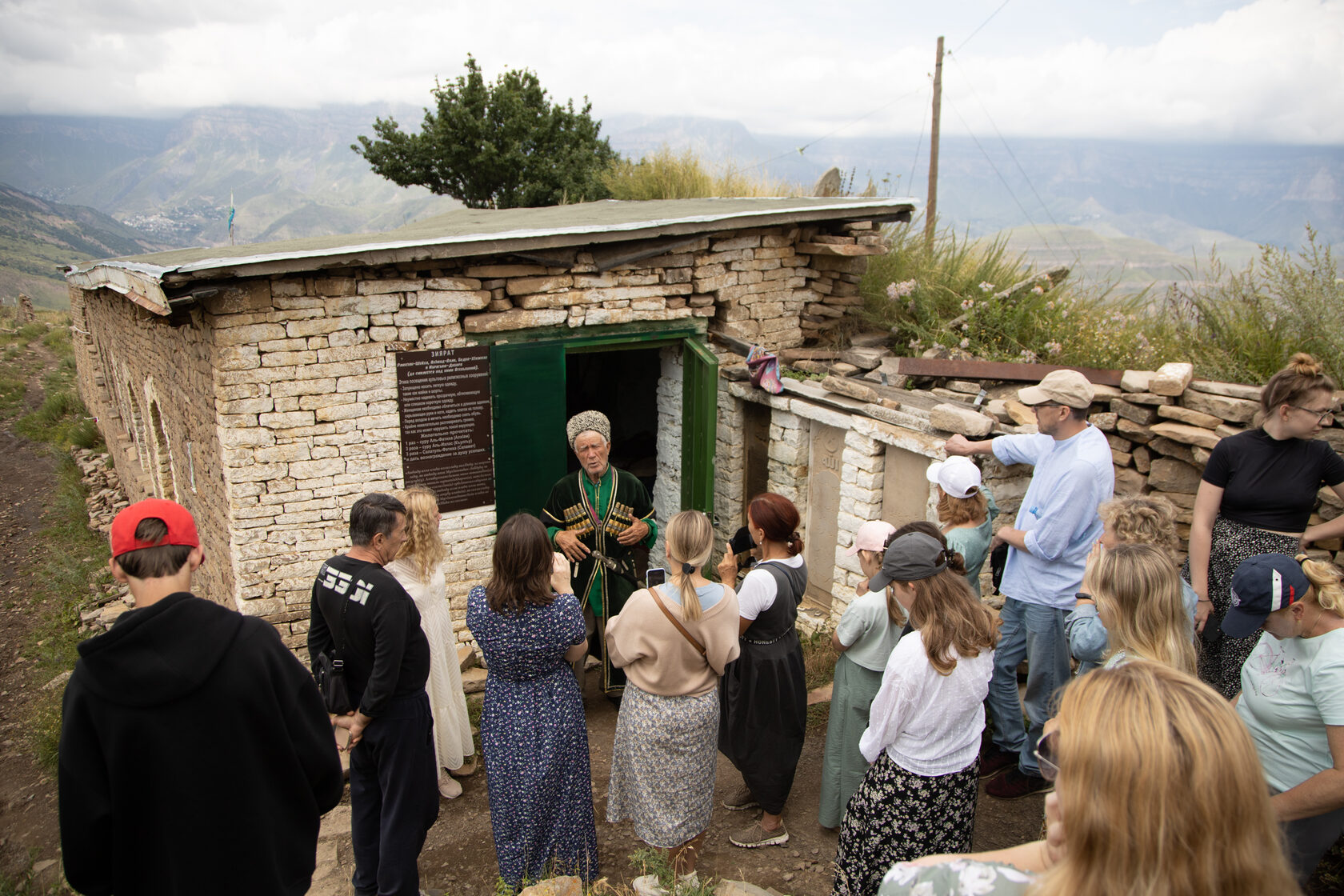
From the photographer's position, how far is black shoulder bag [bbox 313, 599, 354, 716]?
121 inches

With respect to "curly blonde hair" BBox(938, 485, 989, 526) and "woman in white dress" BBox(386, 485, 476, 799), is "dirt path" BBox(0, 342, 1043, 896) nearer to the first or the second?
"woman in white dress" BBox(386, 485, 476, 799)

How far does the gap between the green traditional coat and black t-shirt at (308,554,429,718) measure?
1.70 m

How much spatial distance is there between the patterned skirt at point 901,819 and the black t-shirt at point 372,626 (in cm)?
186

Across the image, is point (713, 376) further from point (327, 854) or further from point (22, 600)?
point (22, 600)

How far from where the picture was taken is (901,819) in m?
2.76

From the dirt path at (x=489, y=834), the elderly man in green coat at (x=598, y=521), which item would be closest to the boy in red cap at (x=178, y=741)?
the dirt path at (x=489, y=834)

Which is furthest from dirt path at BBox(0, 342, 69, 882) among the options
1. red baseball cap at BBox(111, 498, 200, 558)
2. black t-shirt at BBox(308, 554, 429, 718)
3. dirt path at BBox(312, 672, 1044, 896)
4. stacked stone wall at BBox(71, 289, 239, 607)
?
red baseball cap at BBox(111, 498, 200, 558)

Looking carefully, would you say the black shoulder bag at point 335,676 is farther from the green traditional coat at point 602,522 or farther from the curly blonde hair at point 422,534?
the green traditional coat at point 602,522

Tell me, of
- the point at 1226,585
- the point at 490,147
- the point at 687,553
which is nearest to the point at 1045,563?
the point at 1226,585

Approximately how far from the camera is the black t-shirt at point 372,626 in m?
2.99

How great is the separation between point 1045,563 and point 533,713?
2.58 m

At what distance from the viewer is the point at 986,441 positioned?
459 centimetres

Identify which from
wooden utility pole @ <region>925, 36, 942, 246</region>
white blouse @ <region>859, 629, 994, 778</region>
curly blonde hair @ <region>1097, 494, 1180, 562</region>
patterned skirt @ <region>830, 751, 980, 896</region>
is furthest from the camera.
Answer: wooden utility pole @ <region>925, 36, 942, 246</region>

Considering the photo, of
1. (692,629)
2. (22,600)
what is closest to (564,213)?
(692,629)
